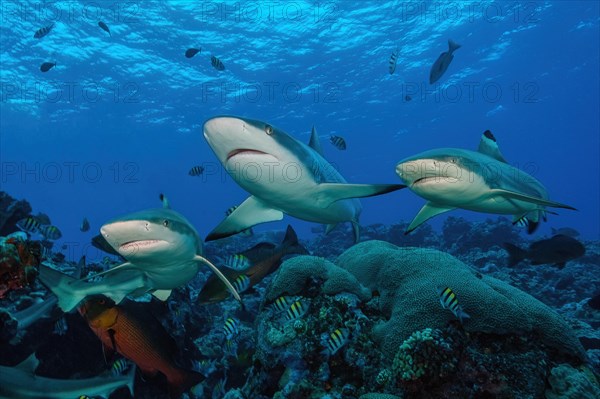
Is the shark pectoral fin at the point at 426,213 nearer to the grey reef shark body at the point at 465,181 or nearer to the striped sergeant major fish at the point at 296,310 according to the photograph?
the grey reef shark body at the point at 465,181

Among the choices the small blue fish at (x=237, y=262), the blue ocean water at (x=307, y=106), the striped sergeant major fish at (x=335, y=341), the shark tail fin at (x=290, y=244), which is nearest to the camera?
the striped sergeant major fish at (x=335, y=341)

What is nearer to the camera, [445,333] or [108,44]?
[445,333]

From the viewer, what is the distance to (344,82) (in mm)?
43250

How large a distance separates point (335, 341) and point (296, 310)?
700mm

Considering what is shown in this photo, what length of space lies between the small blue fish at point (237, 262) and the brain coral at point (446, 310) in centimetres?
245

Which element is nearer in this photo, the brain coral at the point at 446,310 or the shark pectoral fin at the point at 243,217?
the brain coral at the point at 446,310

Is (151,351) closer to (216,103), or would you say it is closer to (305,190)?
(305,190)

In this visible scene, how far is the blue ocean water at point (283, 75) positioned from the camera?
30016 millimetres

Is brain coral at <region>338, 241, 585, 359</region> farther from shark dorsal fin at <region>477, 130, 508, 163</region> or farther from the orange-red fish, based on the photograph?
the orange-red fish

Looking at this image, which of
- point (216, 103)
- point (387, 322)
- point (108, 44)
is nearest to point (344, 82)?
point (216, 103)

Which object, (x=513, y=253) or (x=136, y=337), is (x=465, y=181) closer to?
(x=136, y=337)

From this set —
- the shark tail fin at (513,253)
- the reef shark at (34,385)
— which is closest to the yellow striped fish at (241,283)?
the reef shark at (34,385)

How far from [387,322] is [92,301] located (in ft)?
12.2

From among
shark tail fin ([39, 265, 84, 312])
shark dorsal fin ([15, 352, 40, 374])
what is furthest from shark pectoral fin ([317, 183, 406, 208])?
shark dorsal fin ([15, 352, 40, 374])
